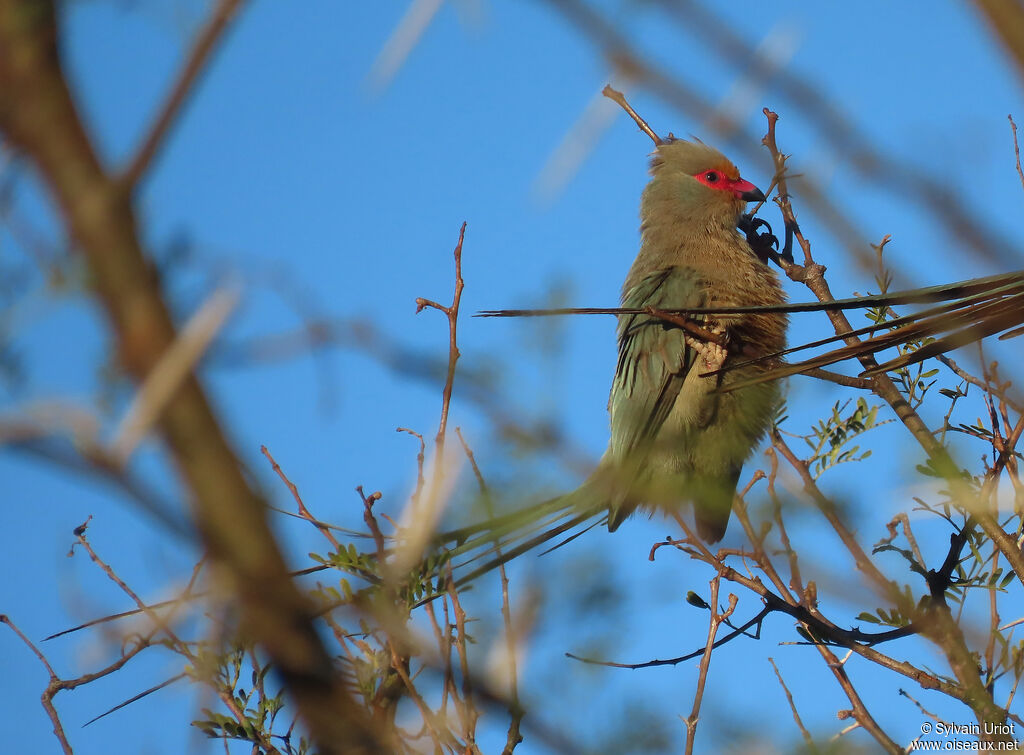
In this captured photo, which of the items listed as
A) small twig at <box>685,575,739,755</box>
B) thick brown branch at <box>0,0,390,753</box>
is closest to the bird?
small twig at <box>685,575,739,755</box>

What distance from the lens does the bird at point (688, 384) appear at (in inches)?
153

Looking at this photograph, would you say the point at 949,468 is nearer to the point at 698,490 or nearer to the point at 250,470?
the point at 698,490

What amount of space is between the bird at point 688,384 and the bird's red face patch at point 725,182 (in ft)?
0.58

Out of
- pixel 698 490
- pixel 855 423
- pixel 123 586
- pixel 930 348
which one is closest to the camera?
pixel 930 348

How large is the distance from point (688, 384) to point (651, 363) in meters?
0.20

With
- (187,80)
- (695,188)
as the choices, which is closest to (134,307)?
(187,80)

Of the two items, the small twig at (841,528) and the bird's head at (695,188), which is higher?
the bird's head at (695,188)

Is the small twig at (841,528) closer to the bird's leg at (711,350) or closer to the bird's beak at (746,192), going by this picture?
the bird's leg at (711,350)

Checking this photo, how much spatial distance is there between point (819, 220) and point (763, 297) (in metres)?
3.19

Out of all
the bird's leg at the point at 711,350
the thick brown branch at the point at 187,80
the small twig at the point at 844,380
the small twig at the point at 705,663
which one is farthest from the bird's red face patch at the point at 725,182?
the thick brown branch at the point at 187,80

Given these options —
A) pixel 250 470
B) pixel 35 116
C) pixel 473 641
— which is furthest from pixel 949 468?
pixel 35 116

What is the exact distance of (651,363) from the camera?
166 inches

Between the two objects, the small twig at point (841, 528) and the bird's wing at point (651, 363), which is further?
the bird's wing at point (651, 363)

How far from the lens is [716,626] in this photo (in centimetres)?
219
